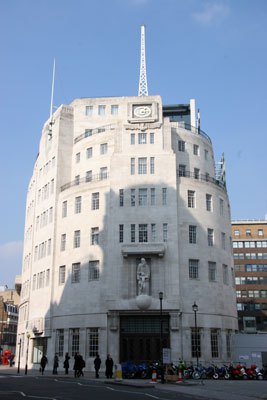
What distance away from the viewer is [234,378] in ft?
123

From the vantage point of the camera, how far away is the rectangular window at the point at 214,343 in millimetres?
47531

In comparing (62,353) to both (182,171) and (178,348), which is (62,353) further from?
(182,171)

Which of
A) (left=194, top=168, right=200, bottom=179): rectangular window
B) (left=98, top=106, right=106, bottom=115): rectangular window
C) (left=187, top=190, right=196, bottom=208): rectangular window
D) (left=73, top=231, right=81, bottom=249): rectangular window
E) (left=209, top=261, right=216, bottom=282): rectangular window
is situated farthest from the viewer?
(left=98, top=106, right=106, bottom=115): rectangular window

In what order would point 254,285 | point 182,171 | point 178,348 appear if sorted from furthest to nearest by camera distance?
point 254,285
point 182,171
point 178,348

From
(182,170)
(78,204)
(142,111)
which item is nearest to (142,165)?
(182,170)

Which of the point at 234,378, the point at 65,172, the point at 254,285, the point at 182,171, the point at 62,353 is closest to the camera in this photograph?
the point at 234,378

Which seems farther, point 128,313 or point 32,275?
point 32,275

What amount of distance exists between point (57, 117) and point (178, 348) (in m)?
33.4

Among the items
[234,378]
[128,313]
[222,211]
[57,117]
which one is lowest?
[234,378]

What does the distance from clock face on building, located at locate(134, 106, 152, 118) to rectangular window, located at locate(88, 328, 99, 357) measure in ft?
79.6

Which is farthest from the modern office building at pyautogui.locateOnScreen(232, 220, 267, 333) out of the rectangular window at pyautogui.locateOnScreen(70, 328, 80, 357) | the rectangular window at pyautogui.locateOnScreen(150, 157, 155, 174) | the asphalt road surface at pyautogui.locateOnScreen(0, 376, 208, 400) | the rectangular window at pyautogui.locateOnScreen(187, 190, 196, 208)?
the asphalt road surface at pyautogui.locateOnScreen(0, 376, 208, 400)

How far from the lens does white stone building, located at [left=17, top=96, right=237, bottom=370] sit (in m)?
46.7

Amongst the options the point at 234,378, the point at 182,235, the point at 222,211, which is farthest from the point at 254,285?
the point at 234,378

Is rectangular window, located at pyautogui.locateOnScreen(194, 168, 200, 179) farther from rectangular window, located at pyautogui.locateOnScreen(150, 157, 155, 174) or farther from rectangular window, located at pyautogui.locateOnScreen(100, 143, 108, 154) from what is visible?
rectangular window, located at pyautogui.locateOnScreen(100, 143, 108, 154)
